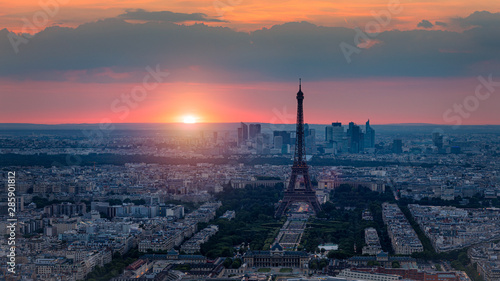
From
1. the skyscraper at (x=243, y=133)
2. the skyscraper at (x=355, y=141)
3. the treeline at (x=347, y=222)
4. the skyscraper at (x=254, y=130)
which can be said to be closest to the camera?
the treeline at (x=347, y=222)

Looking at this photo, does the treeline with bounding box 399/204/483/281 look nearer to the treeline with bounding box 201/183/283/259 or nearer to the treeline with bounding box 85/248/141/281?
the treeline with bounding box 201/183/283/259

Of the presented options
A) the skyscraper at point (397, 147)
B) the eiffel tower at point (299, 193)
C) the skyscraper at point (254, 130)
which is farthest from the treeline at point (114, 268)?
the skyscraper at point (254, 130)

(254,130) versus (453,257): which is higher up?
(254,130)

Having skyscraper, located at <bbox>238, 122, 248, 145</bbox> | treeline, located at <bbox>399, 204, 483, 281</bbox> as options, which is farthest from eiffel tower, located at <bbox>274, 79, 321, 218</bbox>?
skyscraper, located at <bbox>238, 122, 248, 145</bbox>

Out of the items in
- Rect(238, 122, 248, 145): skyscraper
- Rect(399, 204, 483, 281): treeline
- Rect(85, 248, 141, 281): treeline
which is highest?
Rect(238, 122, 248, 145): skyscraper

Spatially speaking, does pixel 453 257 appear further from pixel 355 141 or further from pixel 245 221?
pixel 355 141

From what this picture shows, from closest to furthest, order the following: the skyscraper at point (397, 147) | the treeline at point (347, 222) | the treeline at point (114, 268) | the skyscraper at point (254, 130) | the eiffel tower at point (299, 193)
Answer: the treeline at point (114, 268), the treeline at point (347, 222), the eiffel tower at point (299, 193), the skyscraper at point (397, 147), the skyscraper at point (254, 130)

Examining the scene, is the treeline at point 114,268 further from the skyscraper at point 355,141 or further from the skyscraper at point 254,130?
the skyscraper at point 254,130

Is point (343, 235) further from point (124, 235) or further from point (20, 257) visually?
point (20, 257)

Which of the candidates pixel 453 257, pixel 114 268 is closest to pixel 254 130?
pixel 453 257

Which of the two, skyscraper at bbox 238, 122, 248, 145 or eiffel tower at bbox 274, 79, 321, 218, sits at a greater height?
skyscraper at bbox 238, 122, 248, 145
